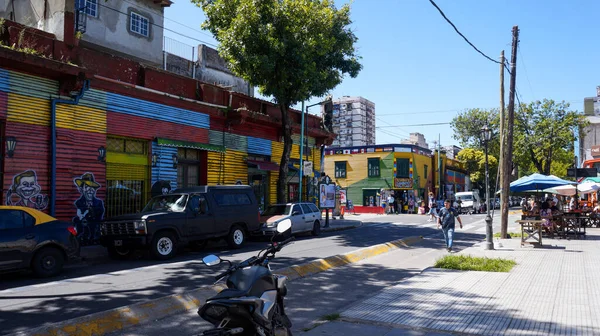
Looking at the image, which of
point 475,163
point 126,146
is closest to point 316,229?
point 126,146

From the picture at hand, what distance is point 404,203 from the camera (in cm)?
4453

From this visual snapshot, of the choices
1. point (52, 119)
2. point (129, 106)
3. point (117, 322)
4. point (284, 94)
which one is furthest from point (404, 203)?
point (117, 322)

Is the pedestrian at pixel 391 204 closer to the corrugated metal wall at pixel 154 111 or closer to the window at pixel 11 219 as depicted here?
the corrugated metal wall at pixel 154 111

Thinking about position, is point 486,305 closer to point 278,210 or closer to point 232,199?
point 232,199

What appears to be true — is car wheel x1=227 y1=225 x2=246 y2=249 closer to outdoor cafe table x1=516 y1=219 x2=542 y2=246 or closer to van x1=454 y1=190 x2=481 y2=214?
outdoor cafe table x1=516 y1=219 x2=542 y2=246

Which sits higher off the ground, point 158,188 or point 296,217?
point 158,188

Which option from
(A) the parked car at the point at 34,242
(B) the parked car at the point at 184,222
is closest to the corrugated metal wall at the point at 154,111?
(B) the parked car at the point at 184,222

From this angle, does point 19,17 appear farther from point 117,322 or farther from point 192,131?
point 117,322

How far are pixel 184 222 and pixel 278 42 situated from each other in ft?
29.0

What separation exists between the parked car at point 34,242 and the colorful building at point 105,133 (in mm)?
4475

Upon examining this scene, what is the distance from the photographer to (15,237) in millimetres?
9219

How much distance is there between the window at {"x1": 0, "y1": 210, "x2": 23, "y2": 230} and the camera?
9.27 metres

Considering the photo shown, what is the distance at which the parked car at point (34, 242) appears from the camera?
9.10m

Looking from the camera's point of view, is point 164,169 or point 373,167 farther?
point 373,167
